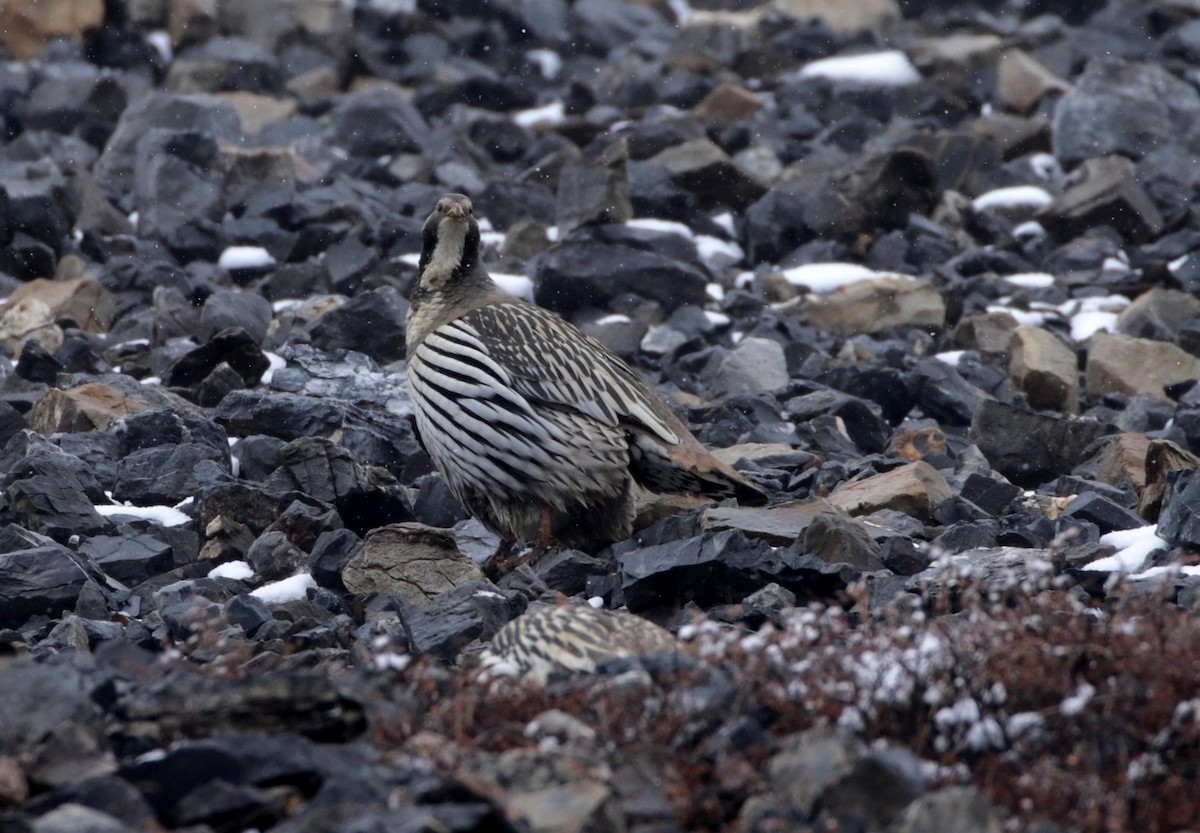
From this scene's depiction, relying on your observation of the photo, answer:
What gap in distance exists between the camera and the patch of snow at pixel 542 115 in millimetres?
18981

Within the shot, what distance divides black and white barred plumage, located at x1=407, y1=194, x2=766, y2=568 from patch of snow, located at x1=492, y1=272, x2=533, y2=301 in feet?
15.7

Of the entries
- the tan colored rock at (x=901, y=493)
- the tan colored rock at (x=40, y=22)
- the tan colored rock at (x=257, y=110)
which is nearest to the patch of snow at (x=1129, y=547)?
the tan colored rock at (x=901, y=493)

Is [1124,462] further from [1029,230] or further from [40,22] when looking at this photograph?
[40,22]

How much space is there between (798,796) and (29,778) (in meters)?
2.07

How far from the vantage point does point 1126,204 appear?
51.1 ft

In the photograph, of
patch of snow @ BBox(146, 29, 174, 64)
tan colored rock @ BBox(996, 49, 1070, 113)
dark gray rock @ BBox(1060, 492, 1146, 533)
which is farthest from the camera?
patch of snow @ BBox(146, 29, 174, 64)

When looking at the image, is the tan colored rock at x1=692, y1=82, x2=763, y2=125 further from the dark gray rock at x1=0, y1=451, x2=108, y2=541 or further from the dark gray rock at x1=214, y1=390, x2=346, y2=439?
the dark gray rock at x1=0, y1=451, x2=108, y2=541

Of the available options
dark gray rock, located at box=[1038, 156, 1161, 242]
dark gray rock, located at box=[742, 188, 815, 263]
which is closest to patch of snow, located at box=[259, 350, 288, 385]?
dark gray rock, located at box=[742, 188, 815, 263]

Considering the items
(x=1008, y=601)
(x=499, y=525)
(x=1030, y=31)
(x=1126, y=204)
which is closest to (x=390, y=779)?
(x=1008, y=601)

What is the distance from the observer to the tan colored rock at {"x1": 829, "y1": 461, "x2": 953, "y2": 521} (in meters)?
8.70

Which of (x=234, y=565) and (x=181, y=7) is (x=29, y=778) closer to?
(x=234, y=565)

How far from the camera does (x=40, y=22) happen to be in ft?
67.4

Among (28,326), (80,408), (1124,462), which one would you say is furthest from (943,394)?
(28,326)

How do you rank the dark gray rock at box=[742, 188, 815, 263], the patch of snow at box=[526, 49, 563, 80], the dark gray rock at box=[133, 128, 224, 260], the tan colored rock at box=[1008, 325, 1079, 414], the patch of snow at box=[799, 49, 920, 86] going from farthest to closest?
the patch of snow at box=[526, 49, 563, 80] < the patch of snow at box=[799, 49, 920, 86] < the dark gray rock at box=[742, 188, 815, 263] < the dark gray rock at box=[133, 128, 224, 260] < the tan colored rock at box=[1008, 325, 1079, 414]
